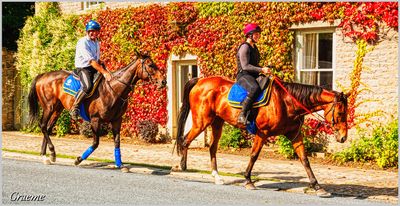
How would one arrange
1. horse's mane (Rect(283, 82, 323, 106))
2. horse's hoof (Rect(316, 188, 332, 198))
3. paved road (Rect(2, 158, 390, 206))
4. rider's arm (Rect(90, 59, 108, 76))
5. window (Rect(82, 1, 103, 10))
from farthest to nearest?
1. window (Rect(82, 1, 103, 10))
2. rider's arm (Rect(90, 59, 108, 76))
3. horse's mane (Rect(283, 82, 323, 106))
4. horse's hoof (Rect(316, 188, 332, 198))
5. paved road (Rect(2, 158, 390, 206))

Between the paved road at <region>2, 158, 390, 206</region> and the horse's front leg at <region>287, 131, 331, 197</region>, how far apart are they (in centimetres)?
20

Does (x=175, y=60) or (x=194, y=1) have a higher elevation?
(x=194, y=1)

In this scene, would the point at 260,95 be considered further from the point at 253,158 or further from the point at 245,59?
the point at 253,158

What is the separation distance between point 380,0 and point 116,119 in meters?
6.61

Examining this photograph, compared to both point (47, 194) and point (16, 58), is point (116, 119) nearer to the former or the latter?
point (47, 194)

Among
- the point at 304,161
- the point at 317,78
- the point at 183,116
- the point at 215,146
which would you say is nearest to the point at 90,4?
the point at 317,78

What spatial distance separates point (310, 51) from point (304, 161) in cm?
562

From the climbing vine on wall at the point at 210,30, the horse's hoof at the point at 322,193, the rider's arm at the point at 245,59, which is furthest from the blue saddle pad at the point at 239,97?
the climbing vine on wall at the point at 210,30

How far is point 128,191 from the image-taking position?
10070 millimetres

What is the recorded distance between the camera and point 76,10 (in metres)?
22.0

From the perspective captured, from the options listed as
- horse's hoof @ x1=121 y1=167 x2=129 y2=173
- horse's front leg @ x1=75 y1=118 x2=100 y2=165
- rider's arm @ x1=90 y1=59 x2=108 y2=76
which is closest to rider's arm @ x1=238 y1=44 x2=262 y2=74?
rider's arm @ x1=90 y1=59 x2=108 y2=76

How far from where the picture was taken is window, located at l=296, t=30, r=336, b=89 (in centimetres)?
1518

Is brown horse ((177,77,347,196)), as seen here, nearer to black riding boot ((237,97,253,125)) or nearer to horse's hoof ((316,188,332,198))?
horse's hoof ((316,188,332,198))

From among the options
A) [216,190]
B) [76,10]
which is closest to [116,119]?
[216,190]
